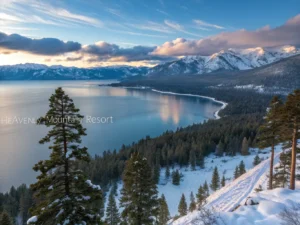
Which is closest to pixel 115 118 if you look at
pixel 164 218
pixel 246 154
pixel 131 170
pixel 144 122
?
pixel 144 122

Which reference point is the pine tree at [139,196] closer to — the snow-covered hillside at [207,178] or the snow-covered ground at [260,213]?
the snow-covered ground at [260,213]

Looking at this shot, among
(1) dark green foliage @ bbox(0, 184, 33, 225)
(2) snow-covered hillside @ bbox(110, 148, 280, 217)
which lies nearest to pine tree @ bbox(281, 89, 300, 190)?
(2) snow-covered hillside @ bbox(110, 148, 280, 217)

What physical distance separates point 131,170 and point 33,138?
8978cm

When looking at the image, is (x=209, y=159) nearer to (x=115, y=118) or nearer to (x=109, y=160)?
(x=109, y=160)

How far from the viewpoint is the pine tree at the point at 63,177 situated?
1004 cm

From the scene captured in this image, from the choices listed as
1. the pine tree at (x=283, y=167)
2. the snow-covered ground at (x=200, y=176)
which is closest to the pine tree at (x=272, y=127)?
the pine tree at (x=283, y=167)

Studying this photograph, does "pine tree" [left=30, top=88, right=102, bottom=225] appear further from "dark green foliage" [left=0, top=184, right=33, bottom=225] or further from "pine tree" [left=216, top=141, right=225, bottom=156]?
"pine tree" [left=216, top=141, right=225, bottom=156]

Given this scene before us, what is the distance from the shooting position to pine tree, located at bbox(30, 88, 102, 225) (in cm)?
1004

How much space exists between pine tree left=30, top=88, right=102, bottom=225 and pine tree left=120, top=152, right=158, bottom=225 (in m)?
6.81

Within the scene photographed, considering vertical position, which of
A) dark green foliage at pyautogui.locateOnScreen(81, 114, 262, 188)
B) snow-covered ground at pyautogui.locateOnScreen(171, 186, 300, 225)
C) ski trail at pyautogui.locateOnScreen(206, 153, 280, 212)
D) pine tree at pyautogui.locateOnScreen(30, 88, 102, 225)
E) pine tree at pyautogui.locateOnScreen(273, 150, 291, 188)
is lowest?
dark green foliage at pyautogui.locateOnScreen(81, 114, 262, 188)

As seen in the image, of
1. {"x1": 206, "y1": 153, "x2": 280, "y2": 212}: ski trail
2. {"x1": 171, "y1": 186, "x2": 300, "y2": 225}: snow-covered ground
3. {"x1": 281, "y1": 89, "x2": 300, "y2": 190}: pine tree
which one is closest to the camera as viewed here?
{"x1": 171, "y1": 186, "x2": 300, "y2": 225}: snow-covered ground

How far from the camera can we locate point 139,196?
56.1 ft

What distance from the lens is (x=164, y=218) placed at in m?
35.2

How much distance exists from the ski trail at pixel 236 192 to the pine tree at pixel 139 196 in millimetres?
10176
